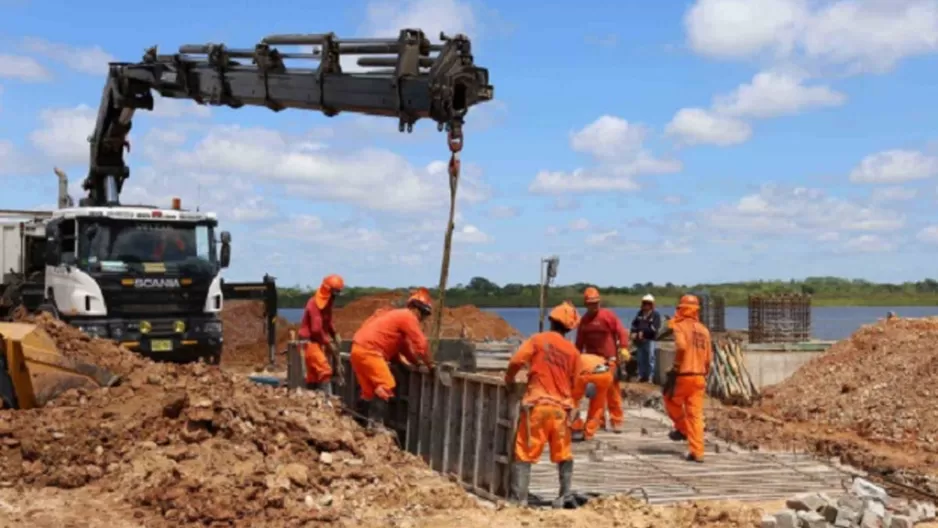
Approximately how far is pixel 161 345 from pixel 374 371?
591cm

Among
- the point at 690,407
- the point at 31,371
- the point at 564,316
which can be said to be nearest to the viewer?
the point at 564,316

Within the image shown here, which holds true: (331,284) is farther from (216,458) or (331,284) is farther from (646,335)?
(646,335)

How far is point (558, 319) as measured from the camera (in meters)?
9.55

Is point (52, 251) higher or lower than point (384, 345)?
higher

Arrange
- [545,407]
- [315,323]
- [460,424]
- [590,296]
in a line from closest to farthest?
1. [545,407]
2. [460,424]
3. [315,323]
4. [590,296]

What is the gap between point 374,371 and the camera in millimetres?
10758

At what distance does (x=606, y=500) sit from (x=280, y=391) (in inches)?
173

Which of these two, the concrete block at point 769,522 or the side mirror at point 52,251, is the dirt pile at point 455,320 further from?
the concrete block at point 769,522

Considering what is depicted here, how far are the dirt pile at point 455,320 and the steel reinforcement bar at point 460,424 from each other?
1735cm

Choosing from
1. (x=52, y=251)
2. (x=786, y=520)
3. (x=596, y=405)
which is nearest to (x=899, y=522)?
(x=786, y=520)

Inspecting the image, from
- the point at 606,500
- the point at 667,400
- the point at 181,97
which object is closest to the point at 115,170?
the point at 181,97

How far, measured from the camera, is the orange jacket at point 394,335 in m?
10.7

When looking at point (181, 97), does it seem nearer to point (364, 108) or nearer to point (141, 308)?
point (141, 308)

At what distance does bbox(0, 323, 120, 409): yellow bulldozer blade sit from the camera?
11250 mm
